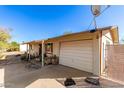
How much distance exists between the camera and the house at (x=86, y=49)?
7346 millimetres

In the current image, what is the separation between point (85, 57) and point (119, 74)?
2.73m

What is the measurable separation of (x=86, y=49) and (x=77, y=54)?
1054 mm

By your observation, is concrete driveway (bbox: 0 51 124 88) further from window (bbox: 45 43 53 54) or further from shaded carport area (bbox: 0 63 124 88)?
window (bbox: 45 43 53 54)

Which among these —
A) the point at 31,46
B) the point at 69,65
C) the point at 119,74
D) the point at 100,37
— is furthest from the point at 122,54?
the point at 31,46

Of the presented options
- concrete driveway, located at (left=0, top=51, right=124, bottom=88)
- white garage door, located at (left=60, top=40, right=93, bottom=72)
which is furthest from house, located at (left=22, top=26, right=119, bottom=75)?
concrete driveway, located at (left=0, top=51, right=124, bottom=88)

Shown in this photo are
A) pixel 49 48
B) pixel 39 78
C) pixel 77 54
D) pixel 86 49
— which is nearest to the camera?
pixel 39 78

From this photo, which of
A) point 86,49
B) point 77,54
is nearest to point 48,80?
point 86,49

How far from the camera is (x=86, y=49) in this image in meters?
8.41

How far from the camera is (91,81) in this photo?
5934mm

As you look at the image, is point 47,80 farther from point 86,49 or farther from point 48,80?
point 86,49

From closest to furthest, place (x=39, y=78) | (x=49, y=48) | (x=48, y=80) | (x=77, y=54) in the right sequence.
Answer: (x=48, y=80) → (x=39, y=78) → (x=77, y=54) → (x=49, y=48)
